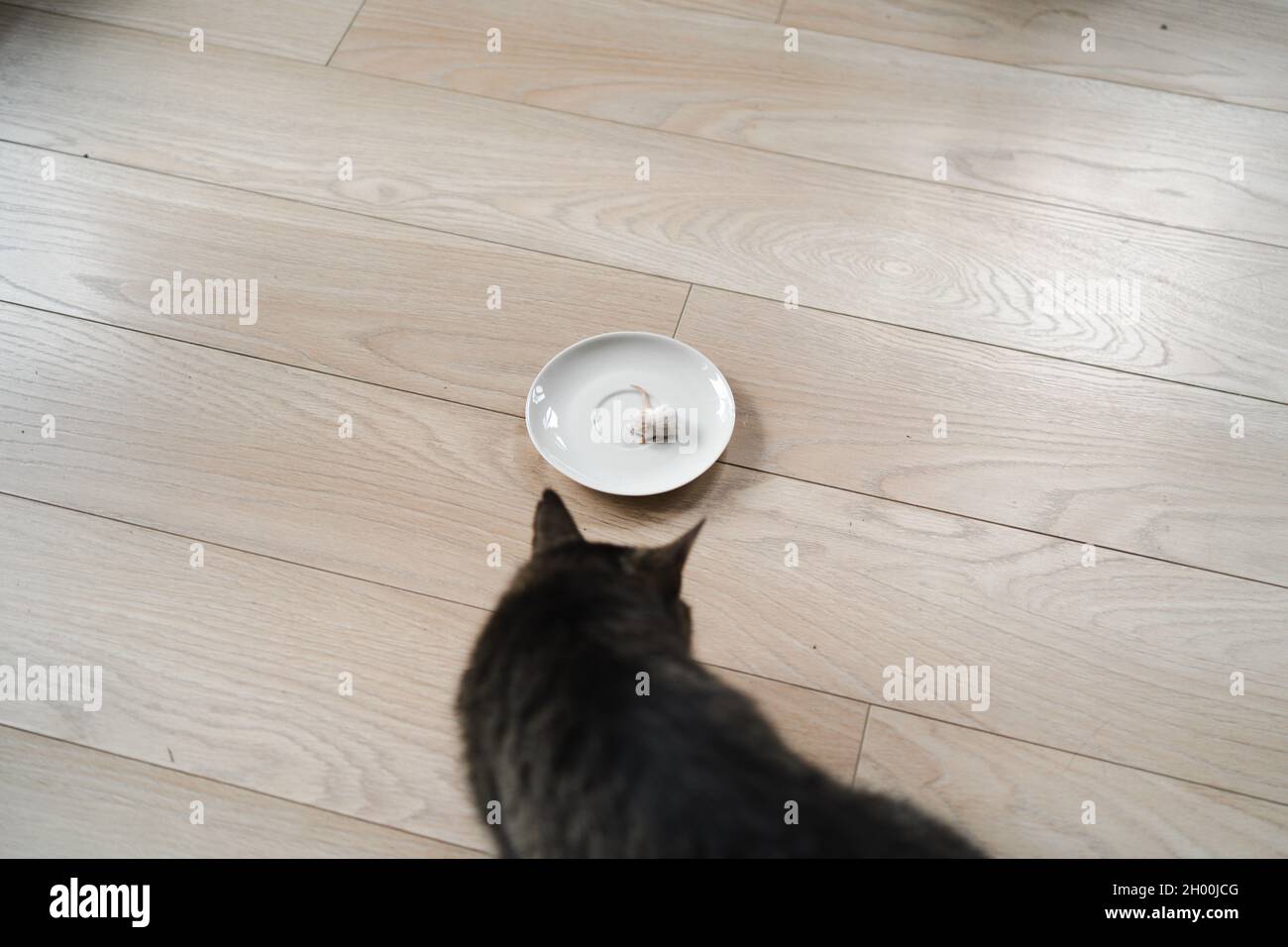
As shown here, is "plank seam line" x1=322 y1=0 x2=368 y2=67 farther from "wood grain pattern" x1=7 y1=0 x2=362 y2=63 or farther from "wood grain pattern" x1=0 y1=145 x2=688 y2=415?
"wood grain pattern" x1=0 y1=145 x2=688 y2=415

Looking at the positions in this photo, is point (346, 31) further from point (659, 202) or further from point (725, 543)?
point (725, 543)

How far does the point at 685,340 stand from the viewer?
1.36 meters

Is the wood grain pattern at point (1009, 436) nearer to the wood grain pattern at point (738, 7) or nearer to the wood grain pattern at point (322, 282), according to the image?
the wood grain pattern at point (322, 282)

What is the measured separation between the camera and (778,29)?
64.4 inches

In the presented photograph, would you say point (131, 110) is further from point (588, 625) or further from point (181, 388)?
point (588, 625)

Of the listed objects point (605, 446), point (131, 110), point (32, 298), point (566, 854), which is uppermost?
point (131, 110)

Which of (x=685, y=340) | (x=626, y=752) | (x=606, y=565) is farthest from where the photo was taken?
(x=685, y=340)

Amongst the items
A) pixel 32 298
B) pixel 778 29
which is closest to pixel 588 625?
pixel 32 298

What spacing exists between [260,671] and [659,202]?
88cm

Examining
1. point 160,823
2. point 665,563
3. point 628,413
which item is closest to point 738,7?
point 628,413

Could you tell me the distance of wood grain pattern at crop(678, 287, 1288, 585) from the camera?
1.24m

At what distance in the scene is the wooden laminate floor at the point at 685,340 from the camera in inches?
43.7

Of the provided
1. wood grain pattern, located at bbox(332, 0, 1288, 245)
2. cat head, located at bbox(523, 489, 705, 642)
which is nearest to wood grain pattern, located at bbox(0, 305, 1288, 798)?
cat head, located at bbox(523, 489, 705, 642)

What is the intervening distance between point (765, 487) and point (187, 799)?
2.57 ft
